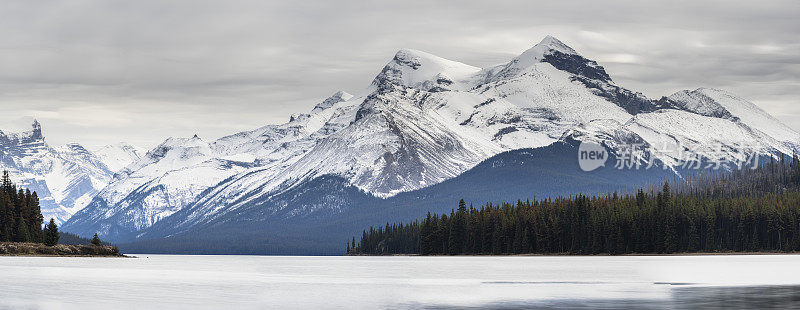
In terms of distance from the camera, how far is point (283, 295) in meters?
96.8

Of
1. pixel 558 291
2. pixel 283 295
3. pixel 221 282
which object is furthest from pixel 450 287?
pixel 221 282

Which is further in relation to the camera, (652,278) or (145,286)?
(652,278)

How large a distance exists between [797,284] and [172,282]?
66876 millimetres

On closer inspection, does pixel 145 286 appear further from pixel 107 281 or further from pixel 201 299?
pixel 201 299

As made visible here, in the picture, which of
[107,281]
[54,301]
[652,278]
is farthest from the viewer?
[652,278]

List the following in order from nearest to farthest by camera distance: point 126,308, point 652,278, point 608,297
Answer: point 126,308
point 608,297
point 652,278

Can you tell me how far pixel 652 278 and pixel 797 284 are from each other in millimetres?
22367

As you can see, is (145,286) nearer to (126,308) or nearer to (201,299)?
(201,299)

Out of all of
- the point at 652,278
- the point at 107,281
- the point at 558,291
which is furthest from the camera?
the point at 652,278

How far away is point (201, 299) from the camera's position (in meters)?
90.2

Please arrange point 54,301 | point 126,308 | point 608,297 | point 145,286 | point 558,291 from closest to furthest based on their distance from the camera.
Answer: point 126,308, point 54,301, point 608,297, point 558,291, point 145,286

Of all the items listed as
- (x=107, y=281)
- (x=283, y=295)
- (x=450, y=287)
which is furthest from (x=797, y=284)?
(x=107, y=281)

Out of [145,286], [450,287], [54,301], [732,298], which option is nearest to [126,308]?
[54,301]

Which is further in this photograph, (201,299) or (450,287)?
(450,287)
